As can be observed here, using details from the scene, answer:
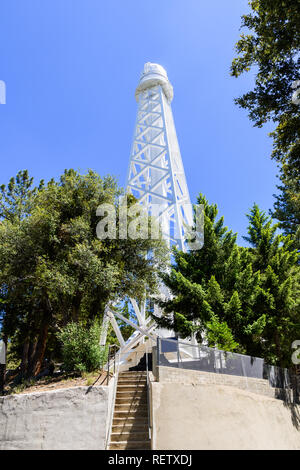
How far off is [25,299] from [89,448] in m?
9.74

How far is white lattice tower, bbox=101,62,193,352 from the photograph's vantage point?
23734 mm

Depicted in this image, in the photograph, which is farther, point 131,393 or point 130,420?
point 131,393

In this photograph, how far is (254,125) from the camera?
11211mm

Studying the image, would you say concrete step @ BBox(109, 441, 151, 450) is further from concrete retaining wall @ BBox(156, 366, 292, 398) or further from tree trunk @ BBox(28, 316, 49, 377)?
tree trunk @ BBox(28, 316, 49, 377)

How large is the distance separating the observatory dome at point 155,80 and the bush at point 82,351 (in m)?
29.7

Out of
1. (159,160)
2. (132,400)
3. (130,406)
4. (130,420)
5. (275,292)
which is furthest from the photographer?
(159,160)

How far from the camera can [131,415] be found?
26.5 feet

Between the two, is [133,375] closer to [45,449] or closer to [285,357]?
[45,449]

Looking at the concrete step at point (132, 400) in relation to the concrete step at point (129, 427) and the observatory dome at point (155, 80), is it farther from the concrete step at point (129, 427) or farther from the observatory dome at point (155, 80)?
the observatory dome at point (155, 80)

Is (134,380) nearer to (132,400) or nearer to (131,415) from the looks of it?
(132,400)

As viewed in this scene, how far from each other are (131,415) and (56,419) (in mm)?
1999

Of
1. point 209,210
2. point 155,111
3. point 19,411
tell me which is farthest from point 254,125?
point 155,111

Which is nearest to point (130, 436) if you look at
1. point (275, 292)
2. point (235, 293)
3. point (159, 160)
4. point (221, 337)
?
point (221, 337)

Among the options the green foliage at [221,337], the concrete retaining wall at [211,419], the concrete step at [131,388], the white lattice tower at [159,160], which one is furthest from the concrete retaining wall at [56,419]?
the white lattice tower at [159,160]
